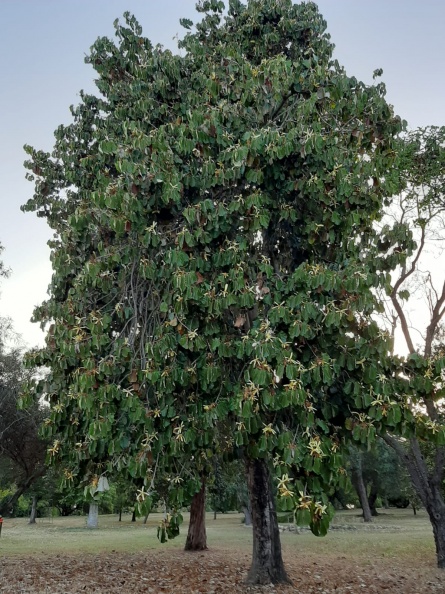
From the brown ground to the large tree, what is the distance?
159 cm

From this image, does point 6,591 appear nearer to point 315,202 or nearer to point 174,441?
point 174,441

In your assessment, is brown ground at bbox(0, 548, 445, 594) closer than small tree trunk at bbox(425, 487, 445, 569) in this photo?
Yes

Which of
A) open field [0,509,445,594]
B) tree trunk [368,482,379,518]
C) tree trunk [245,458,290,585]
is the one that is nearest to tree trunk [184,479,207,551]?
open field [0,509,445,594]

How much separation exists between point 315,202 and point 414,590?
26.0 feet

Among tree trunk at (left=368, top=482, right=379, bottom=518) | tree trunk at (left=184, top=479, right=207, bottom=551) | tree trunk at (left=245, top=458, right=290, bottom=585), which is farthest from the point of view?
tree trunk at (left=368, top=482, right=379, bottom=518)

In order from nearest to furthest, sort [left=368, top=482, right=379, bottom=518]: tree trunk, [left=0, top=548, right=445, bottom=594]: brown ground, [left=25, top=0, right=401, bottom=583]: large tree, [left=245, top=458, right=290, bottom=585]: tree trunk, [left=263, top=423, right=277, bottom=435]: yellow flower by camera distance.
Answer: [left=263, top=423, right=277, bottom=435]: yellow flower
[left=25, top=0, right=401, bottom=583]: large tree
[left=0, top=548, right=445, bottom=594]: brown ground
[left=245, top=458, right=290, bottom=585]: tree trunk
[left=368, top=482, right=379, bottom=518]: tree trunk

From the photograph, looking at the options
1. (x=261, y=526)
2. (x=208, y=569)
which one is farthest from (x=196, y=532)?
(x=261, y=526)

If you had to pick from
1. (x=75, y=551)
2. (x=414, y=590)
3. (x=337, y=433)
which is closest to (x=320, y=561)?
(x=414, y=590)

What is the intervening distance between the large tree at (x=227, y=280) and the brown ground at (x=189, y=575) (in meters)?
1.59

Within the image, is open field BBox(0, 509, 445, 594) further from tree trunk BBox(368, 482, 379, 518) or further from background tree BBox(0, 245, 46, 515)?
tree trunk BBox(368, 482, 379, 518)

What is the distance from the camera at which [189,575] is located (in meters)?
11.2

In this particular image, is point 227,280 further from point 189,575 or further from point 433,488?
point 433,488

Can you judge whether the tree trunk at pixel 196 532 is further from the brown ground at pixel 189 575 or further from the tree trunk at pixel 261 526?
the tree trunk at pixel 261 526

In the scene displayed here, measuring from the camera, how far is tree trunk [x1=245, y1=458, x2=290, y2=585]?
9.61 m
